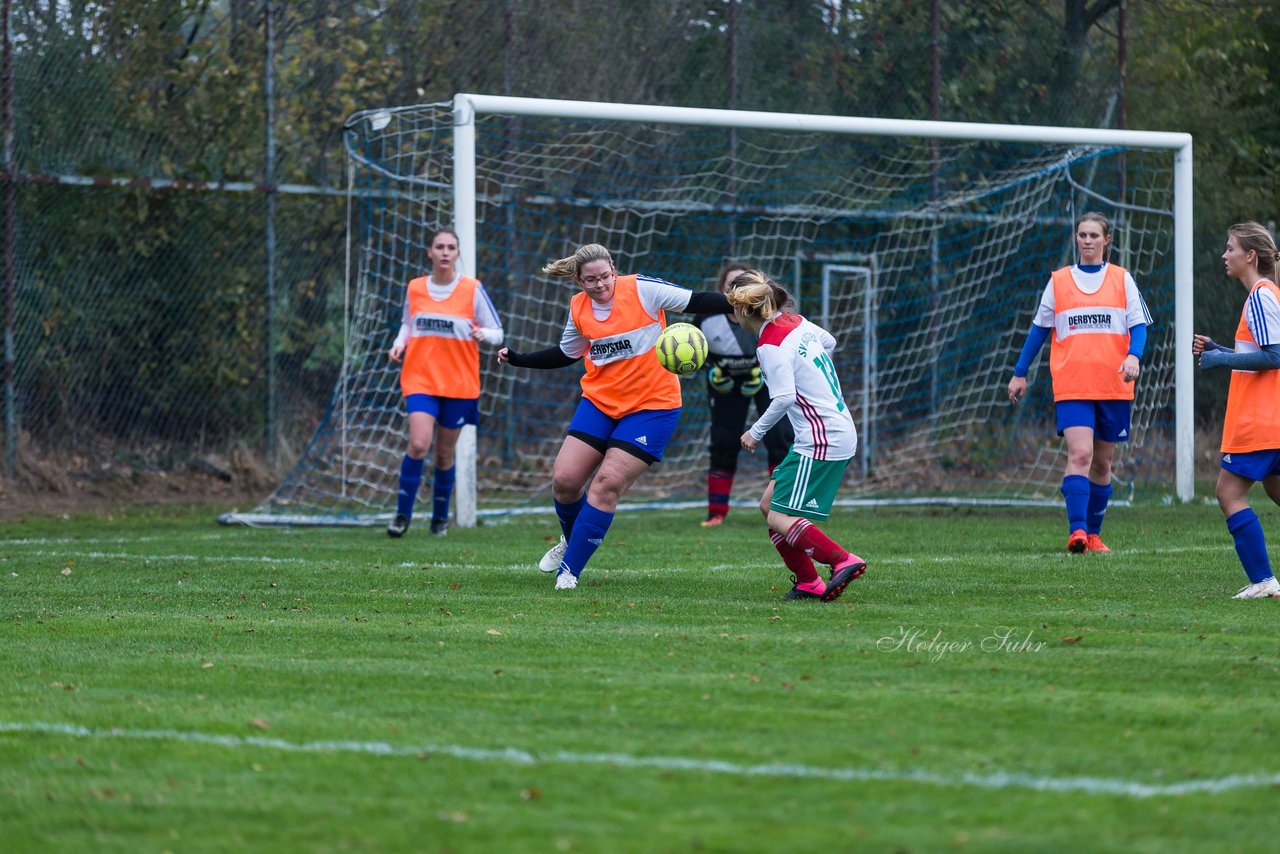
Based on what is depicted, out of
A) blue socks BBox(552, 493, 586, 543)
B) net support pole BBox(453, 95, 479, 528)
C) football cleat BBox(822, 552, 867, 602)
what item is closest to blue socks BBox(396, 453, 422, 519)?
net support pole BBox(453, 95, 479, 528)

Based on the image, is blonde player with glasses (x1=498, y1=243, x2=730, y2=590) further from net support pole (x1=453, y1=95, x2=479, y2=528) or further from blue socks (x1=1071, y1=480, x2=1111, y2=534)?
net support pole (x1=453, y1=95, x2=479, y2=528)

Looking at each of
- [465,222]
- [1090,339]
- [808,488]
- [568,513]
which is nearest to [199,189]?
[465,222]

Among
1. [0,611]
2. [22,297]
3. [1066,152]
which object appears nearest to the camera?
[0,611]

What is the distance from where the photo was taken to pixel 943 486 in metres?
15.2

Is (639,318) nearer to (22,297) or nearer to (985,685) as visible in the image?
(985,685)

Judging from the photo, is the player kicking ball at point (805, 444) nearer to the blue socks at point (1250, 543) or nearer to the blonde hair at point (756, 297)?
the blonde hair at point (756, 297)

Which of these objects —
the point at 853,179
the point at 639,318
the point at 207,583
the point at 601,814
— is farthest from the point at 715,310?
the point at 853,179

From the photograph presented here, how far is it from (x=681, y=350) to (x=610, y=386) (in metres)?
0.65

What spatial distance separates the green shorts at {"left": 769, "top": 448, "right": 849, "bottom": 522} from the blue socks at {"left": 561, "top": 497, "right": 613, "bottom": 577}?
989mm

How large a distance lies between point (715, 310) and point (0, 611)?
3778 mm

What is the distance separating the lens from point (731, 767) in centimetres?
421

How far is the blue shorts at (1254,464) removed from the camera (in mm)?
7277

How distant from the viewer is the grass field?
375cm

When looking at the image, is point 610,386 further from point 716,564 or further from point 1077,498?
point 1077,498
